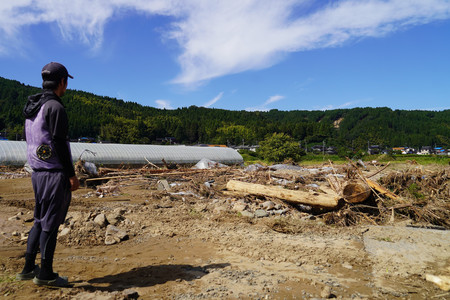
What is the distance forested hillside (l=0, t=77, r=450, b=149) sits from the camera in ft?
273

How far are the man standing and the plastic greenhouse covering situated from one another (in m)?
14.3

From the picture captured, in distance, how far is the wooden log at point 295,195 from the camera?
289 inches

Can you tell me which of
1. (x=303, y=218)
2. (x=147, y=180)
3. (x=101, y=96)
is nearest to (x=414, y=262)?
(x=303, y=218)

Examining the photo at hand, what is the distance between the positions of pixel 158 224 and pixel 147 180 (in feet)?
24.4

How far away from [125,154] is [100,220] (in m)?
18.1

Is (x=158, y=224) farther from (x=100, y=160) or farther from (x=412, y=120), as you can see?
(x=412, y=120)

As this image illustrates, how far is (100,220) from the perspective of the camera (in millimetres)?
5992

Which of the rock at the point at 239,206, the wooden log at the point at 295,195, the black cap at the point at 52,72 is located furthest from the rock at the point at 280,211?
the black cap at the point at 52,72

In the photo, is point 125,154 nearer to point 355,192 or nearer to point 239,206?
point 239,206

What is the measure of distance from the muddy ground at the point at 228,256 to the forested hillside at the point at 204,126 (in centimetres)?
6459

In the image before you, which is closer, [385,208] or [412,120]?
[385,208]

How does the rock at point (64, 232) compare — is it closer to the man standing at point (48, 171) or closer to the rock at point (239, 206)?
the man standing at point (48, 171)

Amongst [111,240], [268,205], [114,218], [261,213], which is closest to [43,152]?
[111,240]

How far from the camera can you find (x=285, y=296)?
11.1ft
